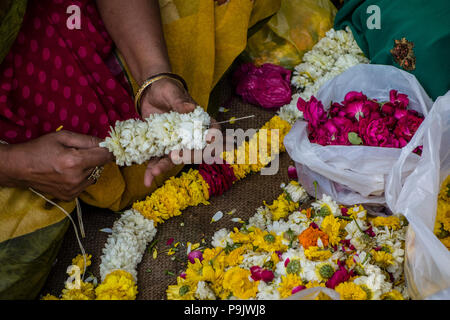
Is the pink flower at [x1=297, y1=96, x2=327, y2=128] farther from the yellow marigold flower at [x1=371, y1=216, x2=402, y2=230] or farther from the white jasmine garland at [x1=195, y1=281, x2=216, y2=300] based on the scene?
the white jasmine garland at [x1=195, y1=281, x2=216, y2=300]

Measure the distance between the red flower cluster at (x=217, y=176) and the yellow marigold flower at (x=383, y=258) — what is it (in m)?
0.63

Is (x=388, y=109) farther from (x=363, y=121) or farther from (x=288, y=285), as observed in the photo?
(x=288, y=285)

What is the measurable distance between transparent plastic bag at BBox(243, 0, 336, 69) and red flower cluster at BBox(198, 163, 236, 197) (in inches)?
26.3

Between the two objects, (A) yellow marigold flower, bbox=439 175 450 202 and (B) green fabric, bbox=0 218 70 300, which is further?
(A) yellow marigold flower, bbox=439 175 450 202

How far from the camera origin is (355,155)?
1.39 m

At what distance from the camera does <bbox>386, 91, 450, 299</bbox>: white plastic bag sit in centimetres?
108

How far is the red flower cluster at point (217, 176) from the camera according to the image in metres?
1.62

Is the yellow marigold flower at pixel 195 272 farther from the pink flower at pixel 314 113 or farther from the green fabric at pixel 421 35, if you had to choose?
the green fabric at pixel 421 35

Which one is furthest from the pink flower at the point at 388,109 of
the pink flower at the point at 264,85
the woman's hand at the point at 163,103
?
the woman's hand at the point at 163,103

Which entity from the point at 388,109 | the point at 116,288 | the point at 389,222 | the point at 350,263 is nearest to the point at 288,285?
the point at 350,263

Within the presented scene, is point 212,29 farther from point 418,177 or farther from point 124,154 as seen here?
point 418,177

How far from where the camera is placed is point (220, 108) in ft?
6.38

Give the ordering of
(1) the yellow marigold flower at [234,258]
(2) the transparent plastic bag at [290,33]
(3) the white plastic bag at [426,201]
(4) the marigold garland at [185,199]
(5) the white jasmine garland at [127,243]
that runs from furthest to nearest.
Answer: (2) the transparent plastic bag at [290,33] < (5) the white jasmine garland at [127,243] < (1) the yellow marigold flower at [234,258] < (4) the marigold garland at [185,199] < (3) the white plastic bag at [426,201]

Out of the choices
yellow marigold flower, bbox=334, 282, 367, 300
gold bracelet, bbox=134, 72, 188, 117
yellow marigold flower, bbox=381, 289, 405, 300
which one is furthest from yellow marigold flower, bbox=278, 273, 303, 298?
gold bracelet, bbox=134, 72, 188, 117
